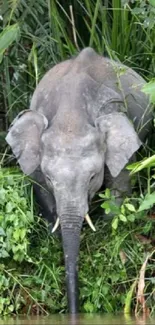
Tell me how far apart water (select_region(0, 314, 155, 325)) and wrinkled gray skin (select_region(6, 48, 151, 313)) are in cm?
27

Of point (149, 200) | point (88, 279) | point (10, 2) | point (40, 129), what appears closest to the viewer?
point (149, 200)

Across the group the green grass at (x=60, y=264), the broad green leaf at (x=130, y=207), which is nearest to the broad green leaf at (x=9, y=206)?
the green grass at (x=60, y=264)

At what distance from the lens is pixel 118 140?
823 cm

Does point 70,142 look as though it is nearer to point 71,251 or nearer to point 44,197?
point 44,197

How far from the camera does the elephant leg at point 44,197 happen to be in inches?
330

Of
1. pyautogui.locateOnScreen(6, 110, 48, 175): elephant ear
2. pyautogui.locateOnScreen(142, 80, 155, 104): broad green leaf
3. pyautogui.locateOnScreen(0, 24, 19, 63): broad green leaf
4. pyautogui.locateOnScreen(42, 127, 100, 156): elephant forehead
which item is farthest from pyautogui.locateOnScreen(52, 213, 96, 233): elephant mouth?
pyautogui.locateOnScreen(0, 24, 19, 63): broad green leaf

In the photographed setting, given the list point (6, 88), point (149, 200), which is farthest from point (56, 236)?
point (6, 88)

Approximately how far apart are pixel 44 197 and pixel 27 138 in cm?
42

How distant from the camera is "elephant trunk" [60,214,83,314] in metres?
7.50

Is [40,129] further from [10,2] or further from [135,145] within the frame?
[10,2]

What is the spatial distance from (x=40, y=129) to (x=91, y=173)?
0.58m

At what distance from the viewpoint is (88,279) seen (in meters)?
7.77

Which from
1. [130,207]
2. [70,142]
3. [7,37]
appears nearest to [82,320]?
[130,207]

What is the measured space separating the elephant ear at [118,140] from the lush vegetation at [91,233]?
148 millimetres
